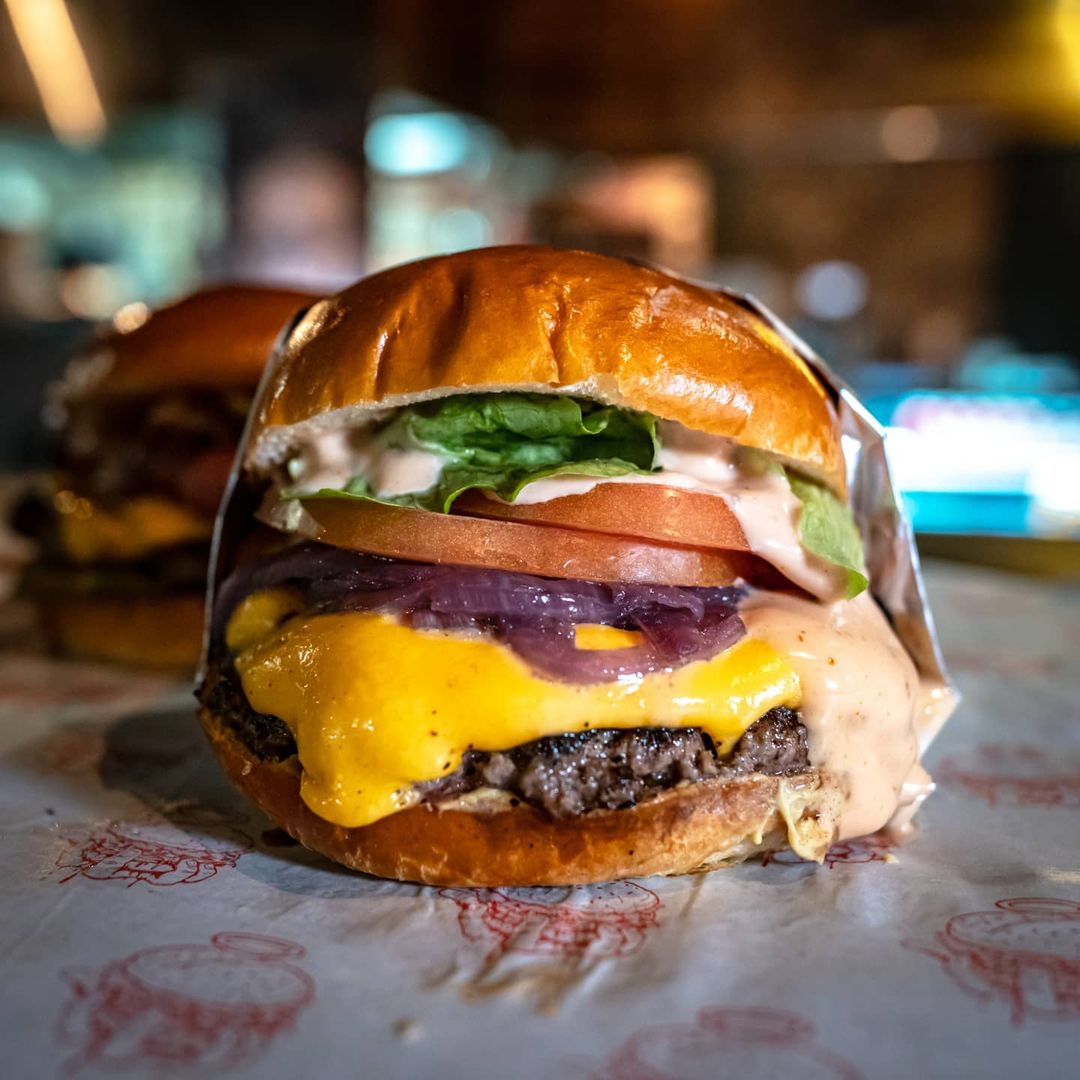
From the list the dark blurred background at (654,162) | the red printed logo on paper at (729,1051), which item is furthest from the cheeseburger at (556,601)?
the dark blurred background at (654,162)

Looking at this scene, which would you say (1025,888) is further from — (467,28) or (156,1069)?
(467,28)

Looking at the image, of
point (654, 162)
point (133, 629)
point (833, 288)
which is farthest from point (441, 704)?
point (833, 288)

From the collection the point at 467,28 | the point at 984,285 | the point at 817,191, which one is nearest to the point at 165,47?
the point at 467,28

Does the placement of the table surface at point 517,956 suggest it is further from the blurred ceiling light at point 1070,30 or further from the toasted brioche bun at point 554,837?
the blurred ceiling light at point 1070,30

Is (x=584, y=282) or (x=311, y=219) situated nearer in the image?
(x=584, y=282)

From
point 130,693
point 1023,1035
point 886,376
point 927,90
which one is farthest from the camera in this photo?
point 886,376

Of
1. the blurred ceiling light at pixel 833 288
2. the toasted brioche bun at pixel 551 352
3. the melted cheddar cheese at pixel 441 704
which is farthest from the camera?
the blurred ceiling light at pixel 833 288
